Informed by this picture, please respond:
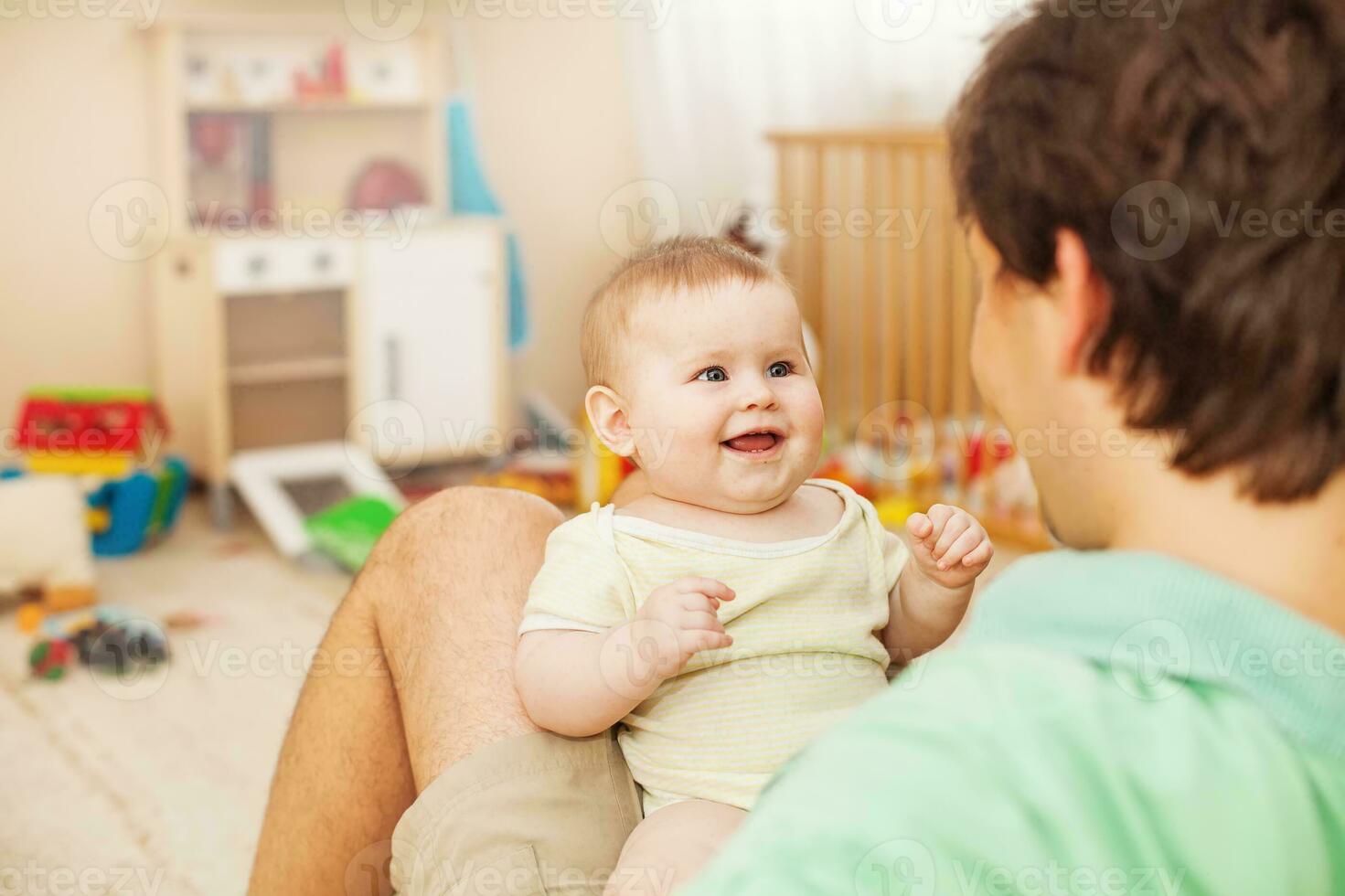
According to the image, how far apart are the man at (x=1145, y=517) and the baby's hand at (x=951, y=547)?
36 cm

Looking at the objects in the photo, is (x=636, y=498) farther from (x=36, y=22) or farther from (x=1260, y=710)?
(x=36, y=22)

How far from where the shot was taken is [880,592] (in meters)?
1.11

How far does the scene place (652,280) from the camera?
1101 mm

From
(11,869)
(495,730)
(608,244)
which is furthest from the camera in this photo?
(608,244)

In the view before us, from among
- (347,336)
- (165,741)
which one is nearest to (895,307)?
(347,336)

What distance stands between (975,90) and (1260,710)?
30 cm

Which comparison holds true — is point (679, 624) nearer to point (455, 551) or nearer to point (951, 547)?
point (951, 547)

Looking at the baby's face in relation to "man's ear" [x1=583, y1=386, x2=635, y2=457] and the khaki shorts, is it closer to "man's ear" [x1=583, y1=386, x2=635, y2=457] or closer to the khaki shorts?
"man's ear" [x1=583, y1=386, x2=635, y2=457]

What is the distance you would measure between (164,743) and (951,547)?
1.45 m

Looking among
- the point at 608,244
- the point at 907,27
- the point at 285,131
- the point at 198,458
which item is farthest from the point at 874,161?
the point at 198,458

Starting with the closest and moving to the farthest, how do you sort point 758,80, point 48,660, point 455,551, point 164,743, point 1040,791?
point 1040,791
point 455,551
point 164,743
point 48,660
point 758,80

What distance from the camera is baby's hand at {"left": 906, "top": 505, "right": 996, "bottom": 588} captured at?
1058mm

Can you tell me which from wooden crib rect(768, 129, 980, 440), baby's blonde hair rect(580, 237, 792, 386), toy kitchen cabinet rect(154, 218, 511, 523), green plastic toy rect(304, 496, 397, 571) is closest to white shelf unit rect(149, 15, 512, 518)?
toy kitchen cabinet rect(154, 218, 511, 523)

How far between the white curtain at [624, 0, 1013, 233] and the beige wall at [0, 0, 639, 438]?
0.27m
